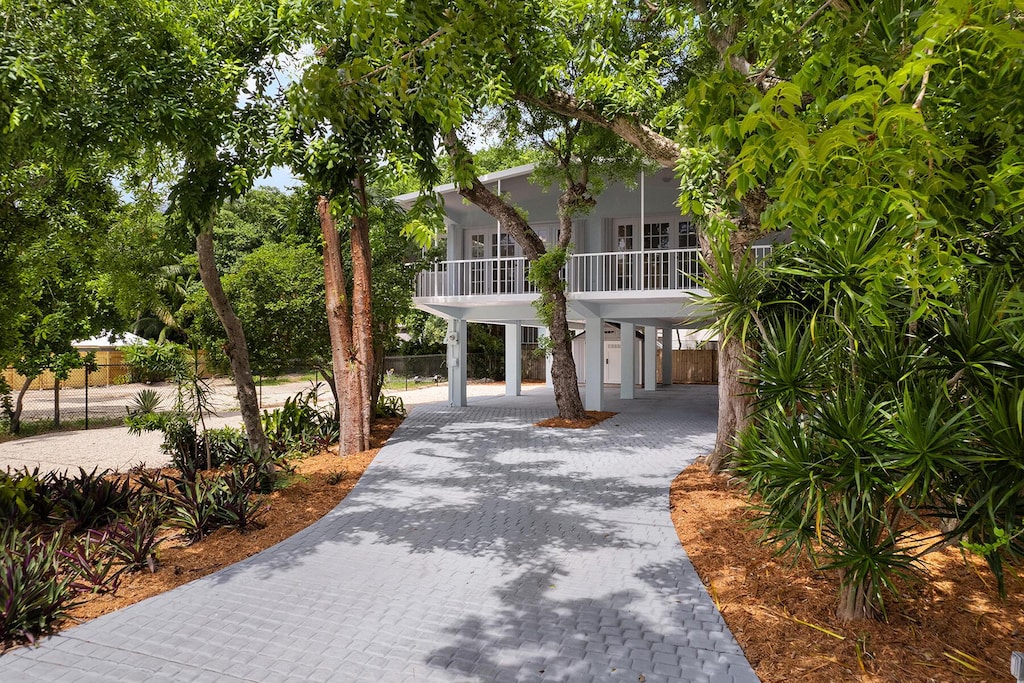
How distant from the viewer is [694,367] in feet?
97.3

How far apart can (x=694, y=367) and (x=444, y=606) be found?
2624 centimetres

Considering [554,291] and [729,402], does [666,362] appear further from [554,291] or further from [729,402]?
[729,402]

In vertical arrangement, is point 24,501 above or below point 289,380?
below

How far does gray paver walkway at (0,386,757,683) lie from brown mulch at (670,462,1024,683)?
241mm

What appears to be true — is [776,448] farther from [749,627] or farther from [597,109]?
[597,109]

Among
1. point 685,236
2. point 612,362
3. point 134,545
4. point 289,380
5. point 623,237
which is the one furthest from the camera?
point 289,380

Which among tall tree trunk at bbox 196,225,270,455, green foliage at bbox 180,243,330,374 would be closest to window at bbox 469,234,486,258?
green foliage at bbox 180,243,330,374

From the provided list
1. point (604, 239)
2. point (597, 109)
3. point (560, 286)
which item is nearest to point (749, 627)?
point (597, 109)

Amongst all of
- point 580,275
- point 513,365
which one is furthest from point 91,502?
point 513,365

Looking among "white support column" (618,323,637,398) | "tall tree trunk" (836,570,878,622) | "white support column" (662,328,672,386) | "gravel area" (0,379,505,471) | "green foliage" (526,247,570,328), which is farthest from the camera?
"white support column" (662,328,672,386)

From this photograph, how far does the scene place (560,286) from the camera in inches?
585

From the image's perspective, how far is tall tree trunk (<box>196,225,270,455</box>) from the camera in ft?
27.9

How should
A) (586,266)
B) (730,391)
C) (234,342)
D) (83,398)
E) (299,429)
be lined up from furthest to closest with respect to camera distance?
(83,398) < (586,266) < (299,429) < (234,342) < (730,391)

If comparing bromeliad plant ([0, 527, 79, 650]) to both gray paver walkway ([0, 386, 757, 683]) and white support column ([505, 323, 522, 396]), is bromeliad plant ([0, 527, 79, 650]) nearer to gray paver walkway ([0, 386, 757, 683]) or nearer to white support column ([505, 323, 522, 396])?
gray paver walkway ([0, 386, 757, 683])
